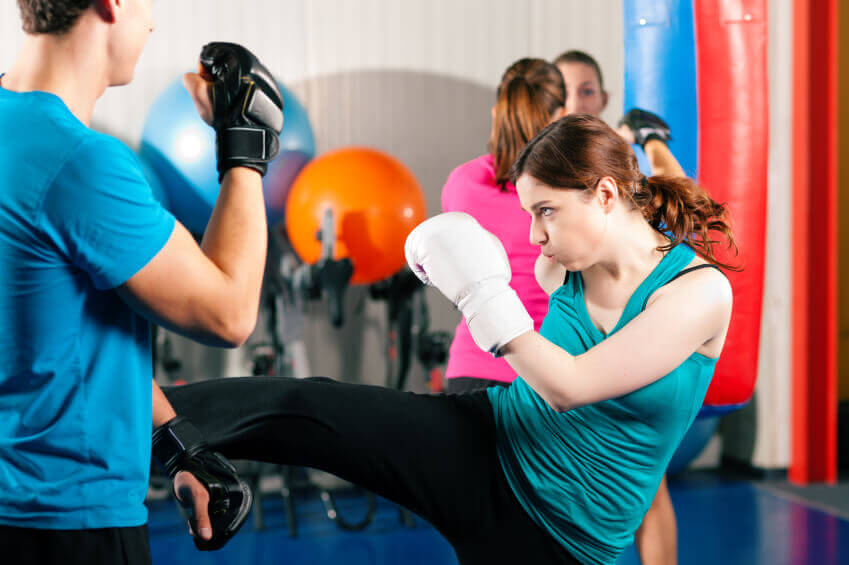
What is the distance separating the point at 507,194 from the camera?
180cm

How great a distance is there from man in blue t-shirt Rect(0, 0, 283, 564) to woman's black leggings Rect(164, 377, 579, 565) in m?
0.32

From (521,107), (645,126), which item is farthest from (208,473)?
(645,126)

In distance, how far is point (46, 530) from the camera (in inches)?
34.3

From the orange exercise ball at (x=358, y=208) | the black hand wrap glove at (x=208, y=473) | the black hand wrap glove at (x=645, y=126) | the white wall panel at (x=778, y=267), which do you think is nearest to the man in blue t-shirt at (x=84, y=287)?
the black hand wrap glove at (x=208, y=473)

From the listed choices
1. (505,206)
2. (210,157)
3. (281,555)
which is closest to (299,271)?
(210,157)

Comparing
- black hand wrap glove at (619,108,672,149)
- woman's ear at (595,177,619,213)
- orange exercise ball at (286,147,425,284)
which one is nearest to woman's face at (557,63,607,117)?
orange exercise ball at (286,147,425,284)

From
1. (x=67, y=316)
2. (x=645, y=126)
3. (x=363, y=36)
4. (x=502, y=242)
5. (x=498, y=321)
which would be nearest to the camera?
(x=67, y=316)

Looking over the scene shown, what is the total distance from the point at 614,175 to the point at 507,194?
539 mm

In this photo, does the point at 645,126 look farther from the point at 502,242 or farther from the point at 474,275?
the point at 474,275

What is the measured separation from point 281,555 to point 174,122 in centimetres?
161

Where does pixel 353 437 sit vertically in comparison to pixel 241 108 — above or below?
below

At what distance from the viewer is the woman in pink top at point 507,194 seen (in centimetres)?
177

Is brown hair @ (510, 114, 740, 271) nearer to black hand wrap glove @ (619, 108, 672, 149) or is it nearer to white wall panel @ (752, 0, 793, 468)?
black hand wrap glove @ (619, 108, 672, 149)

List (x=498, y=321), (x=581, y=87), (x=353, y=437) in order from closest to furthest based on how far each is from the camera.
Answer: (x=498, y=321)
(x=353, y=437)
(x=581, y=87)
